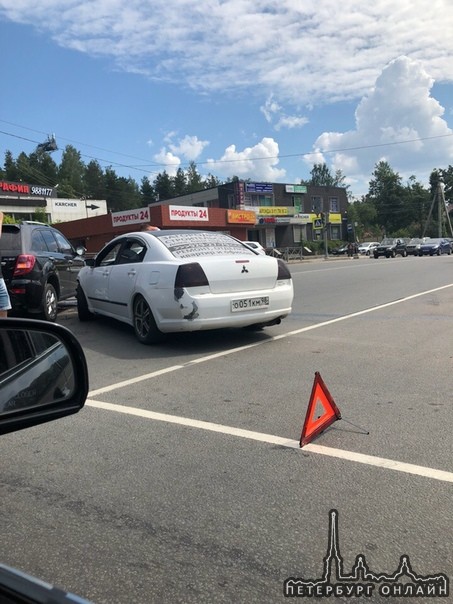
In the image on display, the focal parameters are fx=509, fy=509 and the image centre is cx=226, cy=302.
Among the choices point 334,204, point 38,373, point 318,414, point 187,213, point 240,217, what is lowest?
point 318,414

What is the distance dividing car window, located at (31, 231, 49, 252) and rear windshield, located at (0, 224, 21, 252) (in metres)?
0.32

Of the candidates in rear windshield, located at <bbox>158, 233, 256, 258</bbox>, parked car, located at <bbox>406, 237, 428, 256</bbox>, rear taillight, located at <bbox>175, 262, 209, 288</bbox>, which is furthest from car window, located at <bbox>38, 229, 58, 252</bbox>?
parked car, located at <bbox>406, 237, 428, 256</bbox>

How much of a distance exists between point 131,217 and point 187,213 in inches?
190

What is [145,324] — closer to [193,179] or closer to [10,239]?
[10,239]

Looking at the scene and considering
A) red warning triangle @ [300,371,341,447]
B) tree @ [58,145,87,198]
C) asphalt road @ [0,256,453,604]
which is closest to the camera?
asphalt road @ [0,256,453,604]

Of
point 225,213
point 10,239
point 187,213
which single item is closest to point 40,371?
point 10,239

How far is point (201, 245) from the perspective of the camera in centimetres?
708

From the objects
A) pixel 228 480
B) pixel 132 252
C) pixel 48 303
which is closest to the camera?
pixel 228 480

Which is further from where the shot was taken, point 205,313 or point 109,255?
point 109,255

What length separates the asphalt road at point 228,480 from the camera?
2311mm

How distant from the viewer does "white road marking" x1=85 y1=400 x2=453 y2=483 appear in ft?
10.4

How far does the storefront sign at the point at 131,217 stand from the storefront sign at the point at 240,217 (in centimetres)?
747

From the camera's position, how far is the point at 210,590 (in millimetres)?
2152

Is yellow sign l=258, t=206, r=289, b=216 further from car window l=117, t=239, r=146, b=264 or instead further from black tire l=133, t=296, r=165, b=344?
black tire l=133, t=296, r=165, b=344
